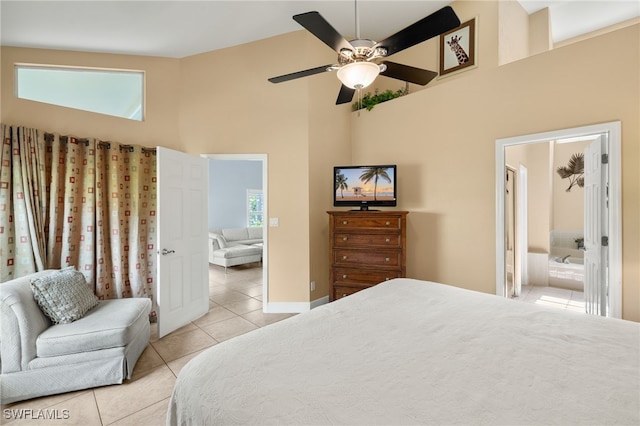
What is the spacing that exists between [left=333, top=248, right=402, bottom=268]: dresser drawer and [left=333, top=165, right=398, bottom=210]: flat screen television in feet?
1.89

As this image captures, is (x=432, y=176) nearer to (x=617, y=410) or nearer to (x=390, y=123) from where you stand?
(x=390, y=123)

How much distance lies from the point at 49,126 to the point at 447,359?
3939 mm

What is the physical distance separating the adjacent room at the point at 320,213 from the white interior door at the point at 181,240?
3cm

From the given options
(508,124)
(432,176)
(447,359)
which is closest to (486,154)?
(508,124)

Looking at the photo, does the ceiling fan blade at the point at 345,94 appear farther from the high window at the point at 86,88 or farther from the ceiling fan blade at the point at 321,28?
the high window at the point at 86,88

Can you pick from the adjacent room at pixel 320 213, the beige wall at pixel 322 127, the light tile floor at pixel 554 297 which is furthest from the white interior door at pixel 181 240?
the light tile floor at pixel 554 297

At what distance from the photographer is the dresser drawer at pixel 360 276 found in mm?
3314

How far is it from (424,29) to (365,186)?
7.02ft

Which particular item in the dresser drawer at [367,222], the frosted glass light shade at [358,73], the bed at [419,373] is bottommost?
the bed at [419,373]

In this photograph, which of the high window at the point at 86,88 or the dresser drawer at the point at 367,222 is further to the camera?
the dresser drawer at the point at 367,222

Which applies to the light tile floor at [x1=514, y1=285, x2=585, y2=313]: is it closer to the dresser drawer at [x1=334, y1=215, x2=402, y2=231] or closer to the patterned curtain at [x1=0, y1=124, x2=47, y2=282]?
the dresser drawer at [x1=334, y1=215, x2=402, y2=231]

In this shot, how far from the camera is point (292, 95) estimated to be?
3.74 meters

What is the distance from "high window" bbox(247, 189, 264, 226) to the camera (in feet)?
26.8

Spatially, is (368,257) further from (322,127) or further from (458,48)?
(458,48)
